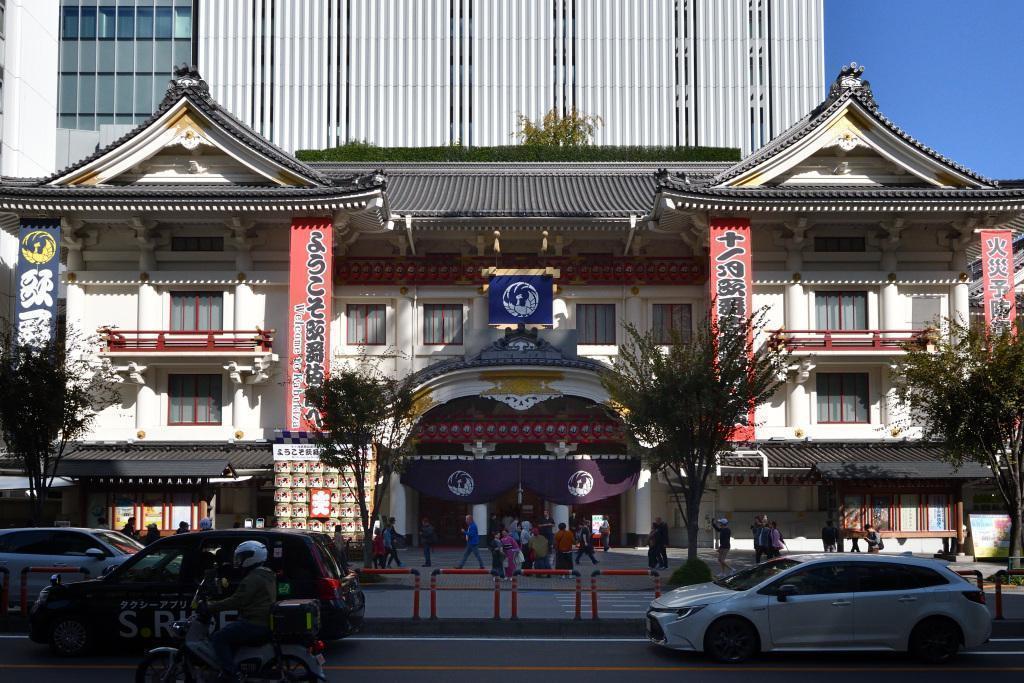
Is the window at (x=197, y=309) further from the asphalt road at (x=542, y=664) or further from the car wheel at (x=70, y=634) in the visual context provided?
the car wheel at (x=70, y=634)

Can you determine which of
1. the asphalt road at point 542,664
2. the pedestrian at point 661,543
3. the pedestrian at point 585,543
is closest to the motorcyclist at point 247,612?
the asphalt road at point 542,664

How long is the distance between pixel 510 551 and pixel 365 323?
1180 centimetres

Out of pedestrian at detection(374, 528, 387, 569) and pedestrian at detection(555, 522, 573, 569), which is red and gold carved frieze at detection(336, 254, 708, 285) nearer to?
pedestrian at detection(374, 528, 387, 569)

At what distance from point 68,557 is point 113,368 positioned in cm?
1441

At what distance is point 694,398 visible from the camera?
75.3 ft

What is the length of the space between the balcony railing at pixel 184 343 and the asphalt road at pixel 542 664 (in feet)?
54.6

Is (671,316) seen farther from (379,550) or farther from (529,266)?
(379,550)

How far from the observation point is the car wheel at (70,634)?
13797 mm

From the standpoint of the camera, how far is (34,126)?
43094 mm

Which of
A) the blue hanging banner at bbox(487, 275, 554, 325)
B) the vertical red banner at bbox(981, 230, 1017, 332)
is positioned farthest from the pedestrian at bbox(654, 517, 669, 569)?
the vertical red banner at bbox(981, 230, 1017, 332)

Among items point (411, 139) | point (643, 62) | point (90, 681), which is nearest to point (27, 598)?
point (90, 681)

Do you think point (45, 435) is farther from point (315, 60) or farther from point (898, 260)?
point (315, 60)

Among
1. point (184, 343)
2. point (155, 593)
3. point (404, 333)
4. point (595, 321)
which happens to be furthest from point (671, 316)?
point (155, 593)

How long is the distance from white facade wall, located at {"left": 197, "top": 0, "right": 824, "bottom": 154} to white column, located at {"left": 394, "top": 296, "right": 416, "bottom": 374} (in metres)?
41.7
